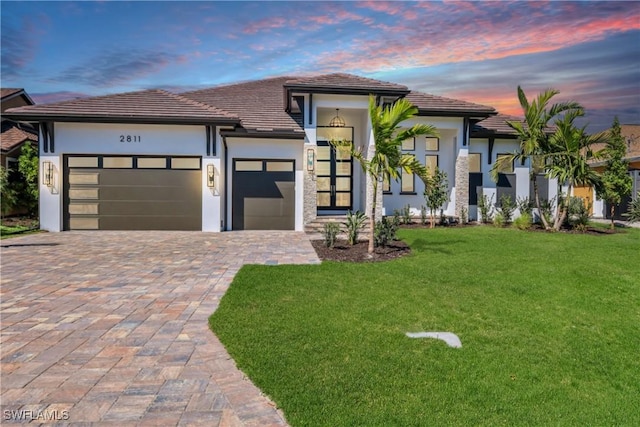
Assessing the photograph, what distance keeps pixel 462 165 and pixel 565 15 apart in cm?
589

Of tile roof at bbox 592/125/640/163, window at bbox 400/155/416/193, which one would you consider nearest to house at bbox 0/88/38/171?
window at bbox 400/155/416/193

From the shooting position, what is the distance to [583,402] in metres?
3.02

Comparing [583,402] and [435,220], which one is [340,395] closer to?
[583,402]

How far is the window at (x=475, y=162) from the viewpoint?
16.7 meters

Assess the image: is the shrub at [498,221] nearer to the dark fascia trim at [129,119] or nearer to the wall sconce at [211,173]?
the dark fascia trim at [129,119]

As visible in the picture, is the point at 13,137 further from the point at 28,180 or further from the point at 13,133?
the point at 28,180

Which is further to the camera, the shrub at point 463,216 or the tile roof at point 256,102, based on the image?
the shrub at point 463,216

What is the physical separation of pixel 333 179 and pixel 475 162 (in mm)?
6578

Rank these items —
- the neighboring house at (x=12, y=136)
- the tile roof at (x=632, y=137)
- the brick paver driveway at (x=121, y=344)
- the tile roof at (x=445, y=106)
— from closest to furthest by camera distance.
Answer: the brick paver driveway at (x=121, y=344), the tile roof at (x=445, y=106), the neighboring house at (x=12, y=136), the tile roof at (x=632, y=137)

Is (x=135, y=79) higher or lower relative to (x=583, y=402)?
higher

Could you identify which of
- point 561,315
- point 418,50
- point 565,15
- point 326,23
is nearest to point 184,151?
point 326,23

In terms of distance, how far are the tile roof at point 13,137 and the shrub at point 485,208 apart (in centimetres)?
2051

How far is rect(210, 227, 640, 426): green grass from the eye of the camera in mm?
2863

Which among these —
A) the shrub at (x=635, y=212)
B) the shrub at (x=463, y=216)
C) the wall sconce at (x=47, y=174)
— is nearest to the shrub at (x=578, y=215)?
the shrub at (x=635, y=212)
